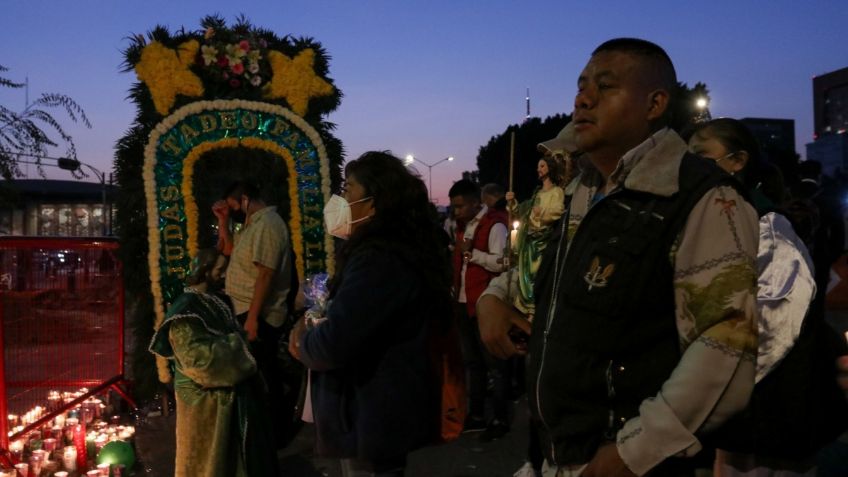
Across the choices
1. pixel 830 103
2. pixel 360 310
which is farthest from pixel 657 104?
pixel 830 103

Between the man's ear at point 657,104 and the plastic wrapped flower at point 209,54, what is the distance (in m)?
6.43

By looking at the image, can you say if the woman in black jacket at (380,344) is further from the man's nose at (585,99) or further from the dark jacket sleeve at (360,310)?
the man's nose at (585,99)

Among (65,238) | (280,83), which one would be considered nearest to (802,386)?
(65,238)

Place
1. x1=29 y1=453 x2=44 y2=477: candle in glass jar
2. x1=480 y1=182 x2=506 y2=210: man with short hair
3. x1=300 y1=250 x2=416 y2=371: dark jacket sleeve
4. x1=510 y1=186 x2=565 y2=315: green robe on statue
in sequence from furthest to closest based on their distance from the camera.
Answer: x1=480 y1=182 x2=506 y2=210: man with short hair → x1=29 y1=453 x2=44 y2=477: candle in glass jar → x1=510 y1=186 x2=565 y2=315: green robe on statue → x1=300 y1=250 x2=416 y2=371: dark jacket sleeve

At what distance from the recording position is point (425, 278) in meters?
3.16

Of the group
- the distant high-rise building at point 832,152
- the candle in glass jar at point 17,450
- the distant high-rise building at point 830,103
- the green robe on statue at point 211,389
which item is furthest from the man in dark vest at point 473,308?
the distant high-rise building at point 830,103

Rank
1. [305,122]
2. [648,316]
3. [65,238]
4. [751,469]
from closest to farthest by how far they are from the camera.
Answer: [648,316] → [751,469] → [65,238] → [305,122]

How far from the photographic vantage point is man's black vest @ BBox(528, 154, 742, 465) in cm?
164

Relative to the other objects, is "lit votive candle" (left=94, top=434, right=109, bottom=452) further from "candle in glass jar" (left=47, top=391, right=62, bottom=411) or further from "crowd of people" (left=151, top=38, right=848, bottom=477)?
"crowd of people" (left=151, top=38, right=848, bottom=477)

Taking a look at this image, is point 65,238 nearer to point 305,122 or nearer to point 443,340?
point 305,122

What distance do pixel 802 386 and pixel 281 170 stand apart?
6414 mm

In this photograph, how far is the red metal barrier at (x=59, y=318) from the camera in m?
5.88

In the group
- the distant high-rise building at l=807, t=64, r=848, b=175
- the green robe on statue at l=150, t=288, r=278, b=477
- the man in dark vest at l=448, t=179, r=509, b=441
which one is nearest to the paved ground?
the man in dark vest at l=448, t=179, r=509, b=441

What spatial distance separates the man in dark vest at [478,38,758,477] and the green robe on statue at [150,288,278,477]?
108 inches
